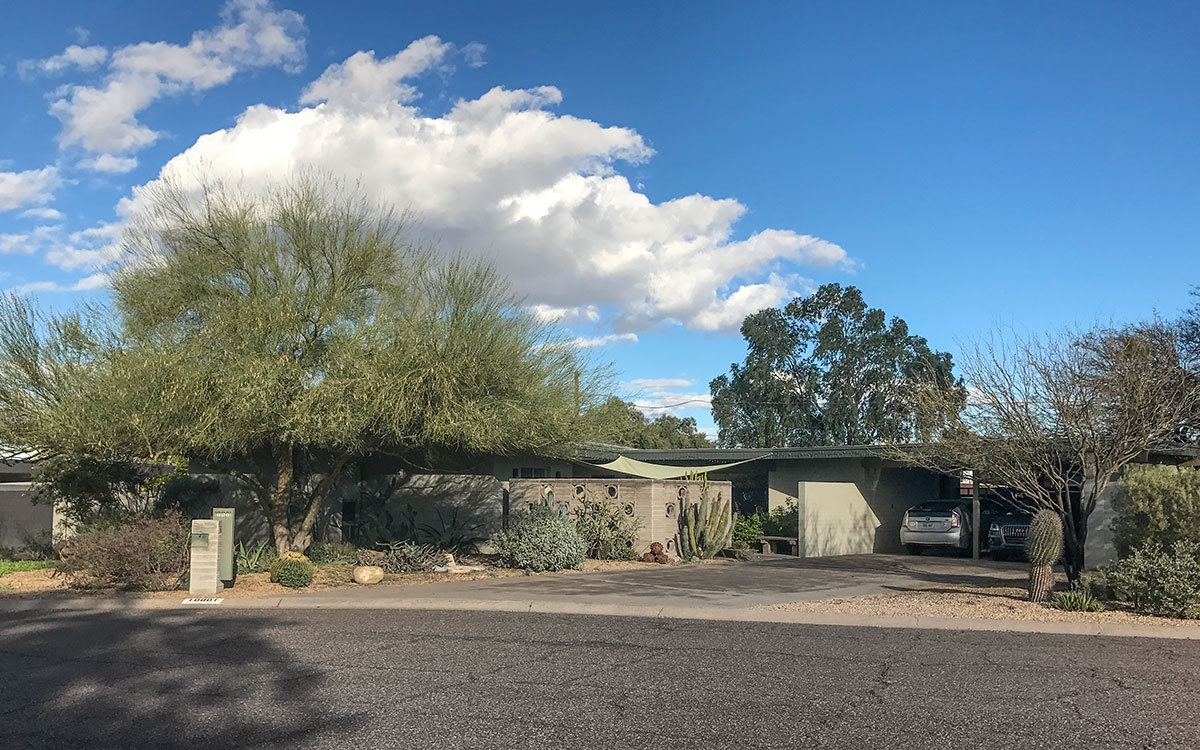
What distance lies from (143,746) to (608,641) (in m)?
5.28

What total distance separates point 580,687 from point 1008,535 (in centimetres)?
1800

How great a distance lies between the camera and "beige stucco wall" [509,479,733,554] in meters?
21.7

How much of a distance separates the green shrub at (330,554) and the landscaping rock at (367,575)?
220cm

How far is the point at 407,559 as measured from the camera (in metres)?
18.3

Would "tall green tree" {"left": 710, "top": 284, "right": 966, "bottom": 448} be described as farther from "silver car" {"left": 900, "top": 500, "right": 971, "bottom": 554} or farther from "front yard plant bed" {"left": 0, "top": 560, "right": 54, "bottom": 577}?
"front yard plant bed" {"left": 0, "top": 560, "right": 54, "bottom": 577}

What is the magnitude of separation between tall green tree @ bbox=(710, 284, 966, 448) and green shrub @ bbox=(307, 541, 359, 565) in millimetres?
33658

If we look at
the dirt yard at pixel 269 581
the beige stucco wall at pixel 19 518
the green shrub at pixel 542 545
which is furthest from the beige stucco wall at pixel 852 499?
the beige stucco wall at pixel 19 518

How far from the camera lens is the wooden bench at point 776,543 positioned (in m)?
24.7

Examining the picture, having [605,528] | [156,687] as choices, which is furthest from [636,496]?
[156,687]

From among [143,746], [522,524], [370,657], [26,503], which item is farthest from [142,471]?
[143,746]

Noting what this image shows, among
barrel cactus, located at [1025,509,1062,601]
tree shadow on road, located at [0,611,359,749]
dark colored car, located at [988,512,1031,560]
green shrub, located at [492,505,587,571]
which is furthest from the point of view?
dark colored car, located at [988,512,1031,560]

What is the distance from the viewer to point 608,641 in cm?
1066

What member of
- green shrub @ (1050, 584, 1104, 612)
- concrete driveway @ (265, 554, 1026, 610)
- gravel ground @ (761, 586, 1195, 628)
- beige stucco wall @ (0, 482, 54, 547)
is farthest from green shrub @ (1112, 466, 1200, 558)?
beige stucco wall @ (0, 482, 54, 547)

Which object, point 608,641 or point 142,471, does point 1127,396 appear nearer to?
point 608,641
